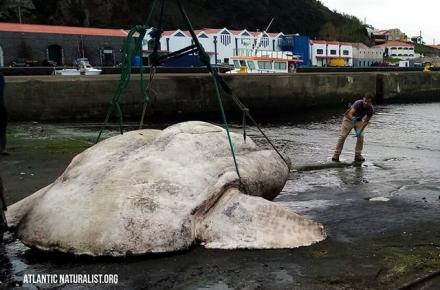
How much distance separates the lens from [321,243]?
219 inches

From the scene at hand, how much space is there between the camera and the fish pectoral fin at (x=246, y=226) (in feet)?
16.9

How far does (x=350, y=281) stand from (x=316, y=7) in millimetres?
137892

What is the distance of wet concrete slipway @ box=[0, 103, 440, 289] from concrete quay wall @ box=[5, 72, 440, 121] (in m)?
4.61

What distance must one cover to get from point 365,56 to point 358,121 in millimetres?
99601

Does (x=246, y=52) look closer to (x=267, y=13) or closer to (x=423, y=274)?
(x=423, y=274)

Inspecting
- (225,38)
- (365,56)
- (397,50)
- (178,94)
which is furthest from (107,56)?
(397,50)

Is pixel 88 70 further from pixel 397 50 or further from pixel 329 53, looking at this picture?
pixel 397 50

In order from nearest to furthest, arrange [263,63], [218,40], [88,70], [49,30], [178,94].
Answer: [178,94]
[88,70]
[263,63]
[49,30]
[218,40]

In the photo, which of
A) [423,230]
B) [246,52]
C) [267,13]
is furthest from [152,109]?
[267,13]

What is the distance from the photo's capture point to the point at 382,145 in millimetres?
16031

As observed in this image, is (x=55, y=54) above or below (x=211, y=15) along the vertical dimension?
below

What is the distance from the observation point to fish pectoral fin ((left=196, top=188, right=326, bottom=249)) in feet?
16.9

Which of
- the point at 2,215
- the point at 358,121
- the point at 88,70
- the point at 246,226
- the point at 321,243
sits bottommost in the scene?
the point at 321,243

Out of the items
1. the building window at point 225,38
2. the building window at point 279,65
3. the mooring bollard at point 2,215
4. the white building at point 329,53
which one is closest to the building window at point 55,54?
the building window at point 279,65
